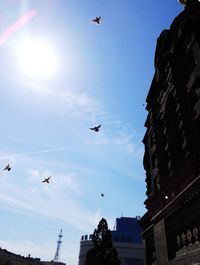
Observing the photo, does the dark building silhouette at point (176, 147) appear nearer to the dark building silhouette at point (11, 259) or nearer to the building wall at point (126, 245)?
the dark building silhouette at point (11, 259)

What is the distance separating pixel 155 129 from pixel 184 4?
35.2 feet

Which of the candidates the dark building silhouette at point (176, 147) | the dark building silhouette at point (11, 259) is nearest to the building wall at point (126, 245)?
the dark building silhouette at point (11, 259)

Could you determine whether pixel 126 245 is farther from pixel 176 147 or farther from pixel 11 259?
pixel 176 147

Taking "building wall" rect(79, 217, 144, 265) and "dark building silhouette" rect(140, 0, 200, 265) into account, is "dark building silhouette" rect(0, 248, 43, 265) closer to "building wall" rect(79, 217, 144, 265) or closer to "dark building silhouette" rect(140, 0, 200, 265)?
"building wall" rect(79, 217, 144, 265)

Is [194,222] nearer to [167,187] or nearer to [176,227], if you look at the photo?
[176,227]

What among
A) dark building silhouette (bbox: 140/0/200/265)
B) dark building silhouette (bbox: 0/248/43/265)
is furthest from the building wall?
dark building silhouette (bbox: 140/0/200/265)

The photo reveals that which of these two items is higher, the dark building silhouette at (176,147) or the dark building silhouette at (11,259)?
the dark building silhouette at (11,259)

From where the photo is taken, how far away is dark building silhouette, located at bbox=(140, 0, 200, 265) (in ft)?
53.4

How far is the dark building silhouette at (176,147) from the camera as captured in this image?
641 inches

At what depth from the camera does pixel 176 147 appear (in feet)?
65.3

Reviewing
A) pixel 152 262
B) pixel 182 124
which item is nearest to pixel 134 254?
pixel 152 262

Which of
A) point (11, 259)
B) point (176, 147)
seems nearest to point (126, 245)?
point (11, 259)

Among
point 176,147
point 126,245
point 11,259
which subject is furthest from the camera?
point 126,245

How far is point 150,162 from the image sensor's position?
2697cm
